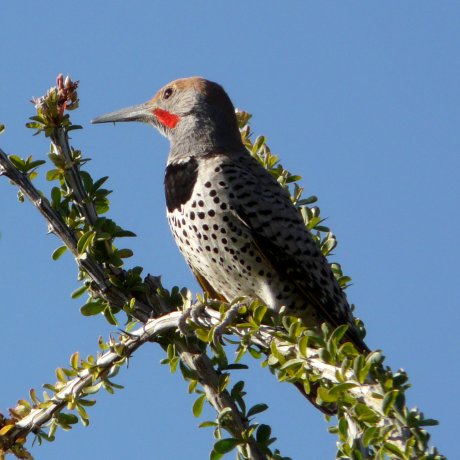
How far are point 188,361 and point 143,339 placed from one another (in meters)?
0.29

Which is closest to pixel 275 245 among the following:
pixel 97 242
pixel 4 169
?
pixel 97 242

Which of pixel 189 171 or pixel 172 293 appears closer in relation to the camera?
pixel 172 293

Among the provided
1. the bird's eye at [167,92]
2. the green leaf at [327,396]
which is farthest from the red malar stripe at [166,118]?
the green leaf at [327,396]

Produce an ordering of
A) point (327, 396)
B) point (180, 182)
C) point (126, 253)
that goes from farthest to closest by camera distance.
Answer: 1. point (180, 182)
2. point (126, 253)
3. point (327, 396)

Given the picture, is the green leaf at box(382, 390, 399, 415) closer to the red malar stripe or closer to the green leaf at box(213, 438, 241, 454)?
the green leaf at box(213, 438, 241, 454)

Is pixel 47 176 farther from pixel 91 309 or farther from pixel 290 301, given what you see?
pixel 290 301

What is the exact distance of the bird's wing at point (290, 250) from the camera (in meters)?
5.41

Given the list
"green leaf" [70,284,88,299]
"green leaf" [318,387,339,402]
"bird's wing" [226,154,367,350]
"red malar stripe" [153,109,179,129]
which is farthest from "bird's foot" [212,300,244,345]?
"red malar stripe" [153,109,179,129]

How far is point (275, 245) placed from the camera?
5.49 meters

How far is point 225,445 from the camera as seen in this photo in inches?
136

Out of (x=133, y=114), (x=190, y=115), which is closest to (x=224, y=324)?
(x=190, y=115)

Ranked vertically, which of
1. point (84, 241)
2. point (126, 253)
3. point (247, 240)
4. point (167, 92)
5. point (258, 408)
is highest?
point (167, 92)

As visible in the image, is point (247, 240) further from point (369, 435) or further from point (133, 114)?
point (369, 435)

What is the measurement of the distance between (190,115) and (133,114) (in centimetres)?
44
